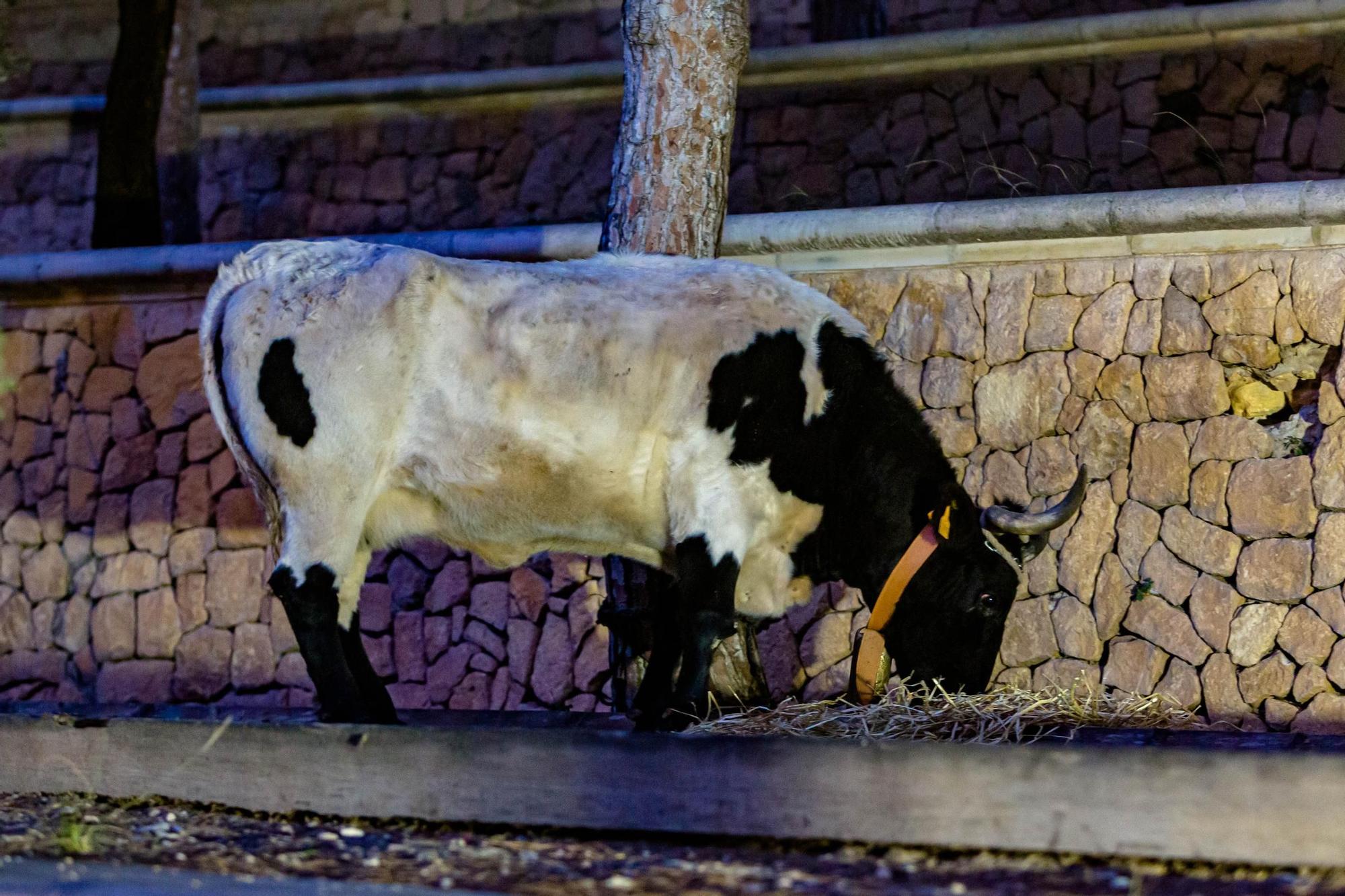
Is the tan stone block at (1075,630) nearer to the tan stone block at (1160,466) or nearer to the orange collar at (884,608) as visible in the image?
the tan stone block at (1160,466)

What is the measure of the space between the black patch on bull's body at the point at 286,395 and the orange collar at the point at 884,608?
1.94 meters

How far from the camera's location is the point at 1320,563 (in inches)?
267

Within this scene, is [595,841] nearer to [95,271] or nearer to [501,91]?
[95,271]

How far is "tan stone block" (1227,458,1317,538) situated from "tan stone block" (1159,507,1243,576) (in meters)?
0.07

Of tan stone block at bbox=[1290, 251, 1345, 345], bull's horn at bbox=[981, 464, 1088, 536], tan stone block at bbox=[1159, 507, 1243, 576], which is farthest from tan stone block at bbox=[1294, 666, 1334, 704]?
bull's horn at bbox=[981, 464, 1088, 536]

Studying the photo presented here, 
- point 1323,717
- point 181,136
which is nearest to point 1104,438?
point 1323,717

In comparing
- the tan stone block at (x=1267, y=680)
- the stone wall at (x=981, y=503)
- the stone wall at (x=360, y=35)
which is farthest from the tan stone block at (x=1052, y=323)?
the stone wall at (x=360, y=35)

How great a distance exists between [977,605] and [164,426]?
504 cm

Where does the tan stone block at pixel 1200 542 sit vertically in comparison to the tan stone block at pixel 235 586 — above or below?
above

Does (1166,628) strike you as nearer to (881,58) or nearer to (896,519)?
(896,519)

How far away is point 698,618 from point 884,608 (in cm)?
75

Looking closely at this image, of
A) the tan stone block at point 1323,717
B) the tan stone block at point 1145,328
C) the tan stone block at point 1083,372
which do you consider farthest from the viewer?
the tan stone block at point 1083,372

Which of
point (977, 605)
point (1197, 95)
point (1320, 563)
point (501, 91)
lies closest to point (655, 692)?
point (977, 605)

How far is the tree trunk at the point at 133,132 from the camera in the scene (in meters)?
10.4
